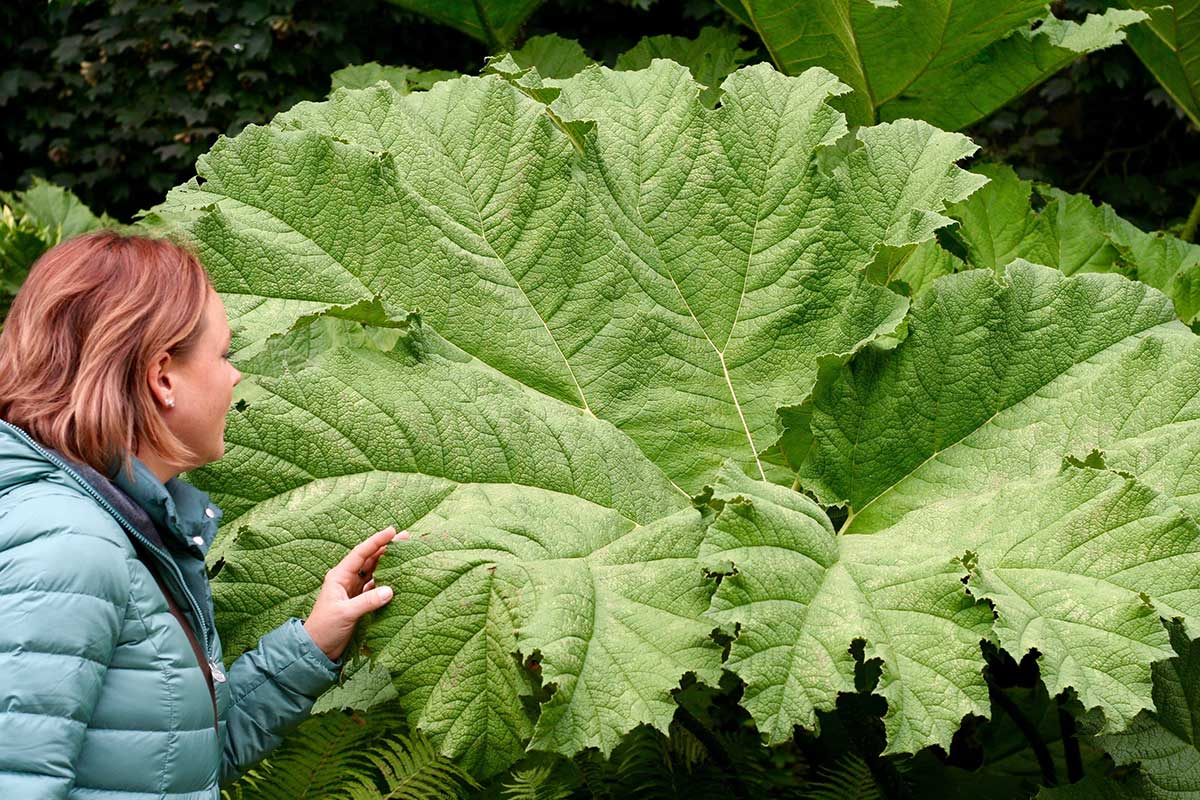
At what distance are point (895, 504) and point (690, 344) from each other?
0.40 m

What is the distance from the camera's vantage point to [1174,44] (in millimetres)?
3361

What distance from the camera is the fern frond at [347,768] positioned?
2.20 m

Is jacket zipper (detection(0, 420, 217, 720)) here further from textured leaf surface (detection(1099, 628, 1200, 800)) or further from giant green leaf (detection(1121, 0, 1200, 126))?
giant green leaf (detection(1121, 0, 1200, 126))

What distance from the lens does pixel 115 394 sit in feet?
5.09

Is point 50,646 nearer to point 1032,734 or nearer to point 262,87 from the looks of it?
point 1032,734

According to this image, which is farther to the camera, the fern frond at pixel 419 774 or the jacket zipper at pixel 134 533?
the fern frond at pixel 419 774

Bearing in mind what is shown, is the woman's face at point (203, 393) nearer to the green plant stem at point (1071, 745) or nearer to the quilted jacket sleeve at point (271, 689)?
the quilted jacket sleeve at point (271, 689)

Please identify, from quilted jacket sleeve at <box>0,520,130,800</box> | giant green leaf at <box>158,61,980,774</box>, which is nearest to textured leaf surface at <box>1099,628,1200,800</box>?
giant green leaf at <box>158,61,980,774</box>

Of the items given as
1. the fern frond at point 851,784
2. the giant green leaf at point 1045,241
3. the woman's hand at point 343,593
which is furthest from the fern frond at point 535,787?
the giant green leaf at point 1045,241

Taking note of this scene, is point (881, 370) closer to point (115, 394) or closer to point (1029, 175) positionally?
point (115, 394)

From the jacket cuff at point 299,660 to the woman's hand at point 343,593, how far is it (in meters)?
Answer: 0.01

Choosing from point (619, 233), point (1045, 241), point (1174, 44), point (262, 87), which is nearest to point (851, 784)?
point (619, 233)

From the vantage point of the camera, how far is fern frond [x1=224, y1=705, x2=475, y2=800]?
7.21 feet

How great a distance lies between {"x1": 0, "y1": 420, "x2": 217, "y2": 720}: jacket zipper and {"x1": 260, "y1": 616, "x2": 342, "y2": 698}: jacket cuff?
0.36ft
